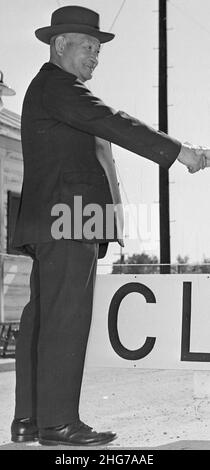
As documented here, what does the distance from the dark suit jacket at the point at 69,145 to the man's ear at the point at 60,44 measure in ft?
0.32

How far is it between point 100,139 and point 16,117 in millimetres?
9588

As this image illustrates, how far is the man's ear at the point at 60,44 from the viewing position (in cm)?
362

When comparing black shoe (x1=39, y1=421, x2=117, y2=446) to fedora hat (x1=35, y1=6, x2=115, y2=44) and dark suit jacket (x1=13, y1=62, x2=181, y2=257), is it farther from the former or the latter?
fedora hat (x1=35, y1=6, x2=115, y2=44)

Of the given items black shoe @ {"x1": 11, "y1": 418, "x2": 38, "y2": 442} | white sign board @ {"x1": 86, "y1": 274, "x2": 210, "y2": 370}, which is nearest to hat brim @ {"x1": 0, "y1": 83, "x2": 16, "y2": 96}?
white sign board @ {"x1": 86, "y1": 274, "x2": 210, "y2": 370}

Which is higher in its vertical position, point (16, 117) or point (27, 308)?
point (16, 117)

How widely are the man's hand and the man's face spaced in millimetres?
478

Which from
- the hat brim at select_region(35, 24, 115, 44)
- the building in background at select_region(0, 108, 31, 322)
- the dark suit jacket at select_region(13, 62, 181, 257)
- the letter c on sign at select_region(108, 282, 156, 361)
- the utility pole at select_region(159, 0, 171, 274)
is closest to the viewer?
the dark suit jacket at select_region(13, 62, 181, 257)

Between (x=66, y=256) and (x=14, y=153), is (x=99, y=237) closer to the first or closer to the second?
(x=66, y=256)

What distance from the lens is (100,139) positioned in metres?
3.61

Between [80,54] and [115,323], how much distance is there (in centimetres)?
160

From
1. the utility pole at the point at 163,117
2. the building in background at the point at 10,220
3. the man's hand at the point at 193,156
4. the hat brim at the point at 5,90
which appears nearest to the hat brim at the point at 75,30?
the man's hand at the point at 193,156

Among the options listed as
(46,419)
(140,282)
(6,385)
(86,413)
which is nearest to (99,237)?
(46,419)

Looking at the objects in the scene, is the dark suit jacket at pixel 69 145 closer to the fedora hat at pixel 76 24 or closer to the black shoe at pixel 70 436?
the fedora hat at pixel 76 24

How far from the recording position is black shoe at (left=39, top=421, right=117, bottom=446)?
3.48 metres
